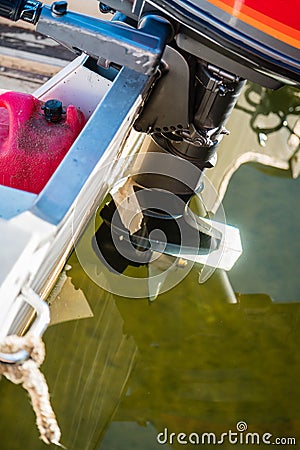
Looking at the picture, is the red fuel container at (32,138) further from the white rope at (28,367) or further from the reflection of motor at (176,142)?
the white rope at (28,367)

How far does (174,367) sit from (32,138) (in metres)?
0.74

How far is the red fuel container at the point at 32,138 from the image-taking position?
45.9 inches

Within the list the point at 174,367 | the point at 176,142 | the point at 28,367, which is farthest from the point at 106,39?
the point at 174,367

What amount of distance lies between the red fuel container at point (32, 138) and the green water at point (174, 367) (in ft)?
1.88

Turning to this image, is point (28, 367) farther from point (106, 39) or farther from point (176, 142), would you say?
point (176, 142)

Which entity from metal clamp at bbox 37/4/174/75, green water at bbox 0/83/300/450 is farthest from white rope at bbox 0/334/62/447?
green water at bbox 0/83/300/450

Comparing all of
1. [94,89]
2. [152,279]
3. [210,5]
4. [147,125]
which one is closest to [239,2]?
[210,5]

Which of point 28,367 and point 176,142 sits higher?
point 176,142

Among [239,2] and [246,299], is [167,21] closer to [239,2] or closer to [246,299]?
[239,2]

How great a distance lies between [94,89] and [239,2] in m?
0.44

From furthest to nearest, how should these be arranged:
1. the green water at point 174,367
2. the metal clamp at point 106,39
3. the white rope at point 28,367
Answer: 1. the green water at point 174,367
2. the metal clamp at point 106,39
3. the white rope at point 28,367

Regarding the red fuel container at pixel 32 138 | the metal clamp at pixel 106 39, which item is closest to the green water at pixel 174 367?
the red fuel container at pixel 32 138

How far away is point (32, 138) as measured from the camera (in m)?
1.20

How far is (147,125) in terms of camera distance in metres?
1.29
